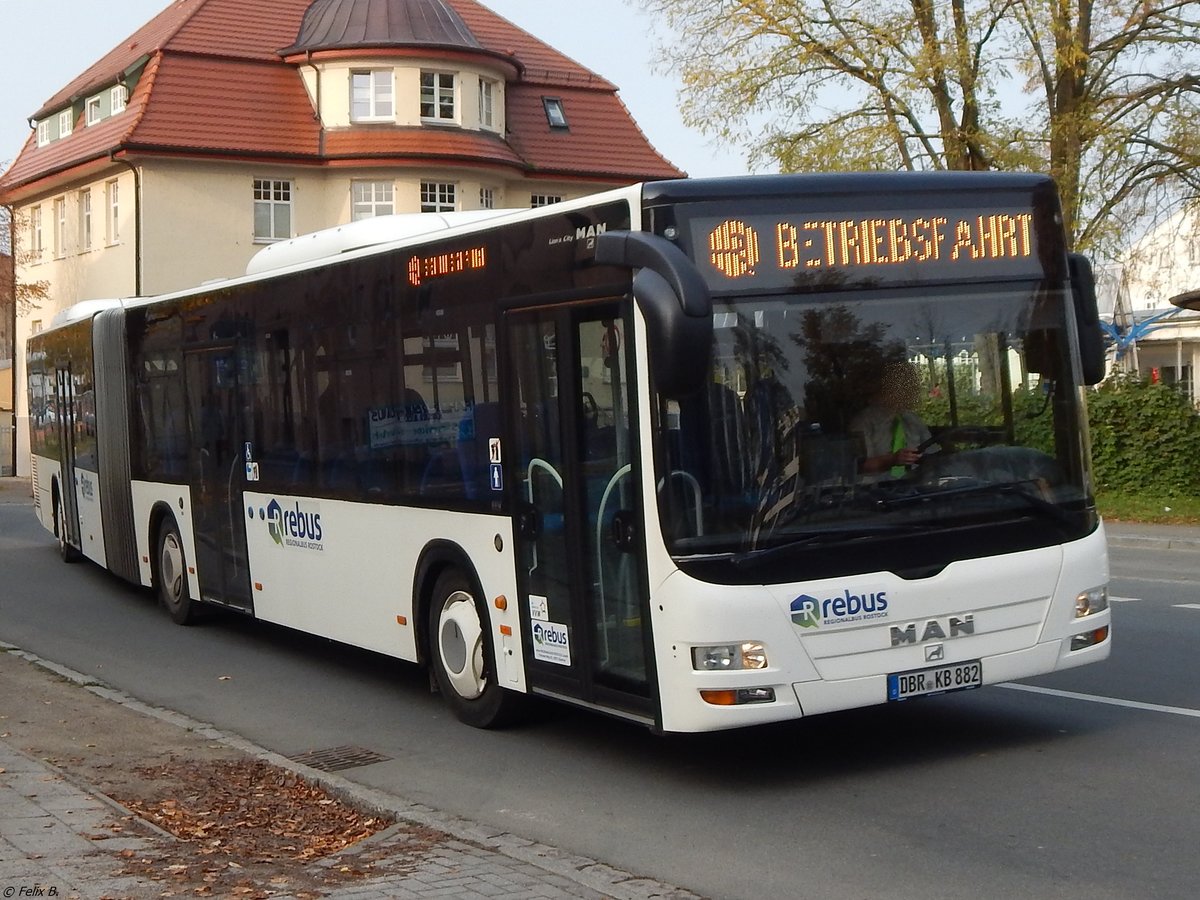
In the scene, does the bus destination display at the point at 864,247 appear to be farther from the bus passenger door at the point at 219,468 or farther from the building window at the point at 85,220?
the building window at the point at 85,220

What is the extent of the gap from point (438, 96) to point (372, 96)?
1989 millimetres

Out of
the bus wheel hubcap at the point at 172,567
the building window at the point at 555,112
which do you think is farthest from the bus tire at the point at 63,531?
the building window at the point at 555,112

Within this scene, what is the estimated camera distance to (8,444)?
58062mm

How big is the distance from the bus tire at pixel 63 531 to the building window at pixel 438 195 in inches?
1116

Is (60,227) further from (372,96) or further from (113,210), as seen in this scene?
(372,96)

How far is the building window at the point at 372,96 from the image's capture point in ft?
162

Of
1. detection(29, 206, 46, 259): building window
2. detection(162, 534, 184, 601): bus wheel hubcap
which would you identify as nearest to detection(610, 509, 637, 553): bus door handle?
detection(162, 534, 184, 601): bus wheel hubcap

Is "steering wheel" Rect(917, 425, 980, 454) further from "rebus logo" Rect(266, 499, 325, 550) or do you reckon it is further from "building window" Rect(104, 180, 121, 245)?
"building window" Rect(104, 180, 121, 245)

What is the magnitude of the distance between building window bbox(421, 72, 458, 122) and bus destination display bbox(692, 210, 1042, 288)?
4258cm

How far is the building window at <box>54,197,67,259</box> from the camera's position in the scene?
53.2 meters

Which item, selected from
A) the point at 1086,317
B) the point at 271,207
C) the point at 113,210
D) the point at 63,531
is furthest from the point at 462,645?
the point at 113,210

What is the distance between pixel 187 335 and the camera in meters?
14.7

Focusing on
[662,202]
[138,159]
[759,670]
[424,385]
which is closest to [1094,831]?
[759,670]

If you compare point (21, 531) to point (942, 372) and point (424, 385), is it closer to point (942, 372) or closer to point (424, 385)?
point (424, 385)
